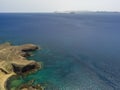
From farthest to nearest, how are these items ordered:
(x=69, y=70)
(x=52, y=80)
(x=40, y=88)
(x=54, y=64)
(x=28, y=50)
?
(x=28, y=50) → (x=54, y=64) → (x=69, y=70) → (x=52, y=80) → (x=40, y=88)

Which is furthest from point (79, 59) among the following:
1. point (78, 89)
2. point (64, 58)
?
point (78, 89)

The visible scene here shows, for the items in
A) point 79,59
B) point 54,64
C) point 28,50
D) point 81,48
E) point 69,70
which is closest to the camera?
point 69,70

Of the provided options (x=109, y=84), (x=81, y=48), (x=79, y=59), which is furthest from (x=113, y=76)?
(x=81, y=48)

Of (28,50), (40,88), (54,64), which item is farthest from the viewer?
(28,50)

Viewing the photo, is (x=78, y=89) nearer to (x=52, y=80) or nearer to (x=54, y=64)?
(x=52, y=80)

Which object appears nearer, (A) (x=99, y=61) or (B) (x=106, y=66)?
(B) (x=106, y=66)

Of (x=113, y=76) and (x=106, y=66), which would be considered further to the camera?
(x=106, y=66)

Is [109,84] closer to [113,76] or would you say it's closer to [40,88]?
[113,76]

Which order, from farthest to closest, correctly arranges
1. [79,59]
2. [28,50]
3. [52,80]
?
1. [28,50]
2. [79,59]
3. [52,80]

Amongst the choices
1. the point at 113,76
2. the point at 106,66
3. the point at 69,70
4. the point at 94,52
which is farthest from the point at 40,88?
the point at 94,52
